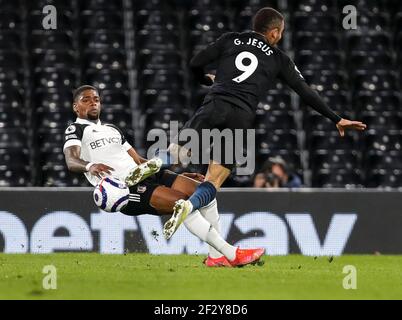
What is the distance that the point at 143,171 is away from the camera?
9.14 metres

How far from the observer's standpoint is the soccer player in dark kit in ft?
30.1

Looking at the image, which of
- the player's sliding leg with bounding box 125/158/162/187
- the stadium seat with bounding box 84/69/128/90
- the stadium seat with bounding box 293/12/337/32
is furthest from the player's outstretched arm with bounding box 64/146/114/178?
the stadium seat with bounding box 293/12/337/32

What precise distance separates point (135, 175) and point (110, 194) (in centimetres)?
26

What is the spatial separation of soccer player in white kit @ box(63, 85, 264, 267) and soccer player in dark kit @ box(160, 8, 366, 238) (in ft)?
1.32

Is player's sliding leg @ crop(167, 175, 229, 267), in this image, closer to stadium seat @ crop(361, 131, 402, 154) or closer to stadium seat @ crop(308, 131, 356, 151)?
stadium seat @ crop(308, 131, 356, 151)

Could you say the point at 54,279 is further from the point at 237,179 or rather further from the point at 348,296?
the point at 237,179

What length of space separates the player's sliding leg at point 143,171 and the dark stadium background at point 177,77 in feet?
15.8

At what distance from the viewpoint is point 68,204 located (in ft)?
39.9

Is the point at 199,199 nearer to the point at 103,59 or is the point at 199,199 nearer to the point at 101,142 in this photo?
the point at 101,142

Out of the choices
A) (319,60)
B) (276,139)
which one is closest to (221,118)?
(276,139)

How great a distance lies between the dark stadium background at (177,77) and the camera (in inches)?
583
